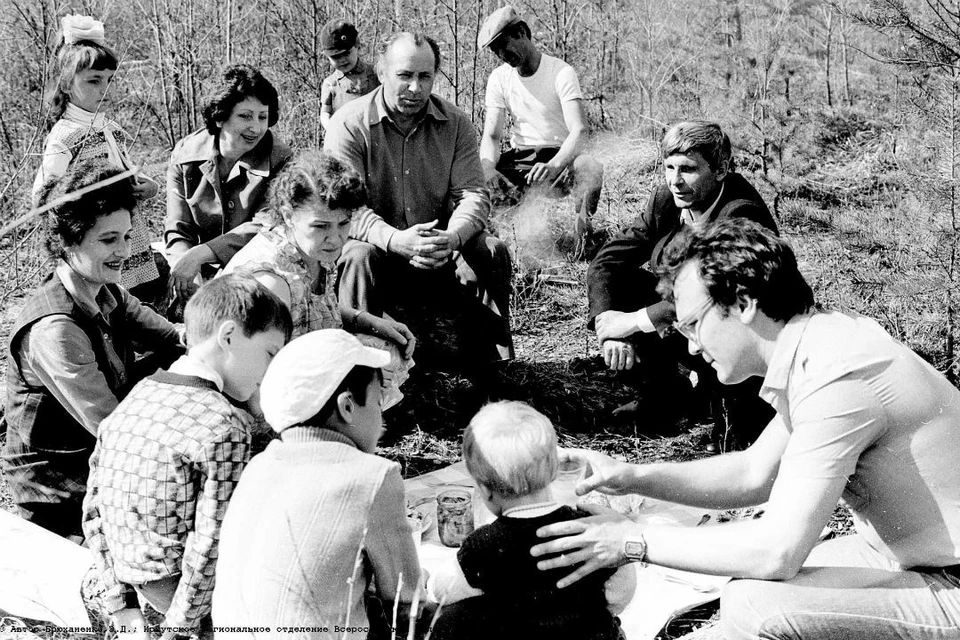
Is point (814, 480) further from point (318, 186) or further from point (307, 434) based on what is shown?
point (318, 186)

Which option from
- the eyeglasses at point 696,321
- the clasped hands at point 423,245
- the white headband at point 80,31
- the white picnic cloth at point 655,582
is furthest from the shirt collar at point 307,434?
the white headband at point 80,31

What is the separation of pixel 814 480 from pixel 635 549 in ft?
1.38

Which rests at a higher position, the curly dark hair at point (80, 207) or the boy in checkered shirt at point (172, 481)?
the curly dark hair at point (80, 207)

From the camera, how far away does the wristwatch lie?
2.12 metres

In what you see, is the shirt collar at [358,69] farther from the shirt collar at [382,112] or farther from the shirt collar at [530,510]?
the shirt collar at [530,510]

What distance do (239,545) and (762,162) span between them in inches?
224

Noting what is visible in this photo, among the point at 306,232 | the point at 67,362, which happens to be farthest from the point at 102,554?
the point at 306,232

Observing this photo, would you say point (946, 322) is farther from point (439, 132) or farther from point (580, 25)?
point (580, 25)

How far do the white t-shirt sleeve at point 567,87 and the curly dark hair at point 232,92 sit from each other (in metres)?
2.70

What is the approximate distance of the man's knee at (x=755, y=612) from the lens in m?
2.09

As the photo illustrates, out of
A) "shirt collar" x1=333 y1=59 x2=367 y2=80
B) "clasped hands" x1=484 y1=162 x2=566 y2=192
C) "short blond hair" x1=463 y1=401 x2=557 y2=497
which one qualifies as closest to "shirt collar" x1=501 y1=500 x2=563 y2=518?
"short blond hair" x1=463 y1=401 x2=557 y2=497

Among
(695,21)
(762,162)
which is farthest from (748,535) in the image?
(695,21)

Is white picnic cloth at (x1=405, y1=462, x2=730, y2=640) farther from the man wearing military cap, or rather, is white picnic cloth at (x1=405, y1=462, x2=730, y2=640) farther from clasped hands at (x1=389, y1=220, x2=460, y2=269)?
the man wearing military cap

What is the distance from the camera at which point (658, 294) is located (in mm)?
3842
